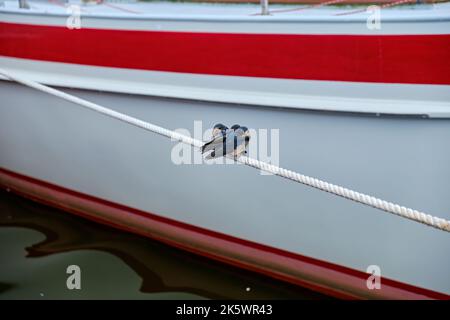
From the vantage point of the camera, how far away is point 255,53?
2.75 metres

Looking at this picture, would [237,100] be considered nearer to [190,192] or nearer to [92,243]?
[190,192]

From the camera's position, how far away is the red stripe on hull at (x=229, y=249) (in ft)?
9.23

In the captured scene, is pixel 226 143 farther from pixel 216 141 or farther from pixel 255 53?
pixel 255 53

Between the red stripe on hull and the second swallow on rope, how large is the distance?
0.95m

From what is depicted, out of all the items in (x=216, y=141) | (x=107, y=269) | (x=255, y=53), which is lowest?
(x=107, y=269)

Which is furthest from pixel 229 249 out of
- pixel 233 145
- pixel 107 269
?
pixel 233 145

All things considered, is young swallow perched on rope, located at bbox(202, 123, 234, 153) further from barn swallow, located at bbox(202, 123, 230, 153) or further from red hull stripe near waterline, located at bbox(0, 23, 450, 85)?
red hull stripe near waterline, located at bbox(0, 23, 450, 85)

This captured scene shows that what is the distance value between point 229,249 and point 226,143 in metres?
1.12

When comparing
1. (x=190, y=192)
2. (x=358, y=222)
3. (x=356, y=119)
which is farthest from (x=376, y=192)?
(x=190, y=192)

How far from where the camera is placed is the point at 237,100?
280 centimetres

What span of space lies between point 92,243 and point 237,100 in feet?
4.71

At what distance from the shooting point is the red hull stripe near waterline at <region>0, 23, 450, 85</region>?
2.45m

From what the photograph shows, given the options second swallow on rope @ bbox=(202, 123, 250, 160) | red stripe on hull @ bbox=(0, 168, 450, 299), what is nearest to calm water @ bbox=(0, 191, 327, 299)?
red stripe on hull @ bbox=(0, 168, 450, 299)

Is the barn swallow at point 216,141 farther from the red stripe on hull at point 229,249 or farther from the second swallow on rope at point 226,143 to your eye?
the red stripe on hull at point 229,249
